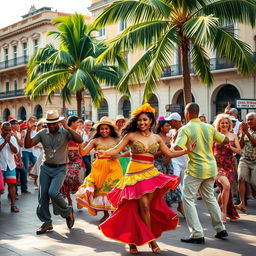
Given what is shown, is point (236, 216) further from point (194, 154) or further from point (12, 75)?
point (12, 75)

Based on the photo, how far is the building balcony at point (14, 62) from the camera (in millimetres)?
51409

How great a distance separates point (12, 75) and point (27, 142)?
1897 inches

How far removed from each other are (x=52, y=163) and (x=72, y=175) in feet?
6.95

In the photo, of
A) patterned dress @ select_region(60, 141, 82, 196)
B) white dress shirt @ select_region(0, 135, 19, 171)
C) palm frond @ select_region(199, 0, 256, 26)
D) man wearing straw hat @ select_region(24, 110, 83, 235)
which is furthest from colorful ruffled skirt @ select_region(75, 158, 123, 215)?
palm frond @ select_region(199, 0, 256, 26)

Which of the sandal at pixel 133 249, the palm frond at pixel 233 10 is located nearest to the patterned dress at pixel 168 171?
the sandal at pixel 133 249

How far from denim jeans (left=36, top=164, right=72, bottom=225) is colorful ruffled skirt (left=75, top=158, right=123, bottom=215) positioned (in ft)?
2.35

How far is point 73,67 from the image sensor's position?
79.2 ft

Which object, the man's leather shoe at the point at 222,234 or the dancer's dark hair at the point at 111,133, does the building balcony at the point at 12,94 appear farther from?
the man's leather shoe at the point at 222,234

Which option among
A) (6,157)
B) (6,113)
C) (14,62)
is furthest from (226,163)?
(6,113)

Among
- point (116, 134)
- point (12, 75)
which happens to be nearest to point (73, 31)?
point (116, 134)

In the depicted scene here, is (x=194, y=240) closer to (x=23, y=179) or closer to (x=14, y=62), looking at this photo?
(x=23, y=179)

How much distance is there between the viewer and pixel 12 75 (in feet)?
178

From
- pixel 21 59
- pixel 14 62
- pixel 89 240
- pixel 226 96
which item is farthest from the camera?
pixel 14 62

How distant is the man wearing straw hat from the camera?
7669 mm
